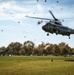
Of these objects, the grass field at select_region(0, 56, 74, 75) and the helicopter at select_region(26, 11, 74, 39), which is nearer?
the grass field at select_region(0, 56, 74, 75)

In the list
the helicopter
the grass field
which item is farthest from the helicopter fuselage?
A: the grass field

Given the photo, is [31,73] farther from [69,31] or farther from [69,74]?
[69,31]

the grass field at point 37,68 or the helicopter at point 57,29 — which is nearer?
the grass field at point 37,68

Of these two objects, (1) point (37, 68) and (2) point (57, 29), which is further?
(2) point (57, 29)

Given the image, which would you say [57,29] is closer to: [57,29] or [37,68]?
[57,29]

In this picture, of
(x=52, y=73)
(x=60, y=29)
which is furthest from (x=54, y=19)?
(x=52, y=73)

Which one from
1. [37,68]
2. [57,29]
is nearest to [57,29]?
[57,29]

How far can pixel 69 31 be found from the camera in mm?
67938

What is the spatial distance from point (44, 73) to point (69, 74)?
14.6 ft

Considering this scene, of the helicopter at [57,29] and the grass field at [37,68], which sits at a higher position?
the helicopter at [57,29]

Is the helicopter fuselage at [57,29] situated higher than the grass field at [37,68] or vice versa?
the helicopter fuselage at [57,29]

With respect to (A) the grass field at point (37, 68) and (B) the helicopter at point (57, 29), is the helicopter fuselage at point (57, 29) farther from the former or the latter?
(A) the grass field at point (37, 68)

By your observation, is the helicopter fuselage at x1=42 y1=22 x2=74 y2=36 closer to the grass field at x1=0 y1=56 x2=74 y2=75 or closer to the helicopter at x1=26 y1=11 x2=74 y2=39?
the helicopter at x1=26 y1=11 x2=74 y2=39

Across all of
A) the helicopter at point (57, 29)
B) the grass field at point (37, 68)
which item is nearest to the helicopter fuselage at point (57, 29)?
the helicopter at point (57, 29)
